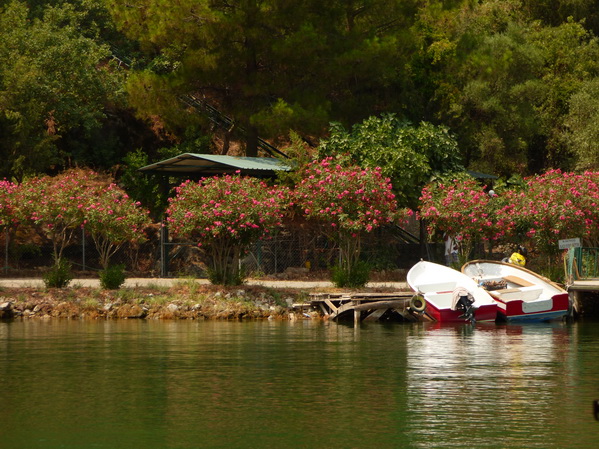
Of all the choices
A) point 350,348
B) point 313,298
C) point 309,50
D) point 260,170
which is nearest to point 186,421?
point 350,348

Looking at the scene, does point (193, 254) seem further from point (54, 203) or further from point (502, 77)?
point (502, 77)

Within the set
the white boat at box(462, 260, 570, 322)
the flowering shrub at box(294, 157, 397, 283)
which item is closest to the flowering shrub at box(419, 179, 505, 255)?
the flowering shrub at box(294, 157, 397, 283)

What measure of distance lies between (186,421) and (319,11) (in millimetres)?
34547

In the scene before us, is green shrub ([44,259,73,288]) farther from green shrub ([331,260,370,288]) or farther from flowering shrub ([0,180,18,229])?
green shrub ([331,260,370,288])

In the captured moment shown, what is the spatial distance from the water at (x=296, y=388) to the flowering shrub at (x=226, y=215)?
576cm

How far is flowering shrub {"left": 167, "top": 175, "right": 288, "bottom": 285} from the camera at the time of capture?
36781mm

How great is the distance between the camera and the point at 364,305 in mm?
35438

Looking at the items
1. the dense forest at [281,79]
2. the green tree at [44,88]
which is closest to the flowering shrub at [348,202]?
the dense forest at [281,79]

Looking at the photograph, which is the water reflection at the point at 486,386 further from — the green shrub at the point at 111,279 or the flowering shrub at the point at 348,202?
the green shrub at the point at 111,279

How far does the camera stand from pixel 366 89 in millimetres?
51688

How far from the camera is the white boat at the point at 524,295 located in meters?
35.3

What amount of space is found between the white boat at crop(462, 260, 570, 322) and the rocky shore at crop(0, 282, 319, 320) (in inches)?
242

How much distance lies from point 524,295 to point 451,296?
2.73 metres

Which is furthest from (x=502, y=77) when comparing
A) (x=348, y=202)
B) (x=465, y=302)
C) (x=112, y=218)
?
(x=112, y=218)
